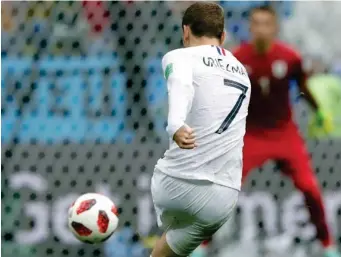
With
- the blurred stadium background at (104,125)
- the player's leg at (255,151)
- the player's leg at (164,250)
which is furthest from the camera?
the player's leg at (255,151)

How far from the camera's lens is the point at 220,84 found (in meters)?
3.49

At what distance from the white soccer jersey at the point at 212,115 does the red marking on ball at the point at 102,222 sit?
93 centimetres

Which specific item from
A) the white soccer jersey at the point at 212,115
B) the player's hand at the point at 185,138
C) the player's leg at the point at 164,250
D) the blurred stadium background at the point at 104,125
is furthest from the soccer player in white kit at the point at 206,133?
the blurred stadium background at the point at 104,125

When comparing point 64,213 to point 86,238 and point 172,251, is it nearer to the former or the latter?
point 86,238

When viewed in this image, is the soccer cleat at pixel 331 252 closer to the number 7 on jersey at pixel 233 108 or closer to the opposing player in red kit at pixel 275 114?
the opposing player in red kit at pixel 275 114

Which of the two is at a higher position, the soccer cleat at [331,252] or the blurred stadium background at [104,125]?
the blurred stadium background at [104,125]

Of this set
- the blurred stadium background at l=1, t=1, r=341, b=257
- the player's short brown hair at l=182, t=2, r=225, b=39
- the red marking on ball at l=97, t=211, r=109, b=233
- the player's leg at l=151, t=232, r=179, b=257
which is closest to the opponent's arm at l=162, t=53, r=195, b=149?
the player's short brown hair at l=182, t=2, r=225, b=39

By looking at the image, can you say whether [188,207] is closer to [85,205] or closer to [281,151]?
[85,205]

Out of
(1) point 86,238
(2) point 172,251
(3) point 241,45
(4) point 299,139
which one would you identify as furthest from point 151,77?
(2) point 172,251

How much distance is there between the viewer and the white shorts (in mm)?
3555

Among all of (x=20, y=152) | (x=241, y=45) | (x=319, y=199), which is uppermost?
(x=241, y=45)

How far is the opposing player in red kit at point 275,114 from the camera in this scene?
5.65 metres

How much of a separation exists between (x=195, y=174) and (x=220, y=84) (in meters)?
0.33

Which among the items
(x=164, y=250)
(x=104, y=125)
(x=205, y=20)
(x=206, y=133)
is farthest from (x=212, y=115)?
(x=104, y=125)
